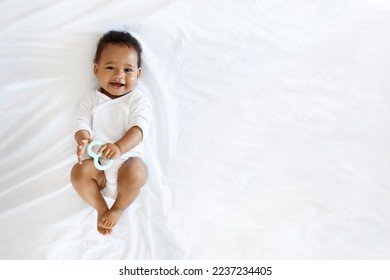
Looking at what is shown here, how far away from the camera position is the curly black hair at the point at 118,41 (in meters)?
1.24

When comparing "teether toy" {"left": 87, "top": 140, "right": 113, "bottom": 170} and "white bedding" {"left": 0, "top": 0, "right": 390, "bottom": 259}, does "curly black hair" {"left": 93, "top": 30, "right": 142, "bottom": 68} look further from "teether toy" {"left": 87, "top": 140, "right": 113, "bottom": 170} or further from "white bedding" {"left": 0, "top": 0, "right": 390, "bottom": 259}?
"teether toy" {"left": 87, "top": 140, "right": 113, "bottom": 170}

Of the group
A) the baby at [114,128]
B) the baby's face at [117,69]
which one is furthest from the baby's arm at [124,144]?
the baby's face at [117,69]

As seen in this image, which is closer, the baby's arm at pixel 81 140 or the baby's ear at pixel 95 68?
the baby's arm at pixel 81 140

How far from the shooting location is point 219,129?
1.26m

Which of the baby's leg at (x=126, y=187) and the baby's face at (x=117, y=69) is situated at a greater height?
the baby's face at (x=117, y=69)

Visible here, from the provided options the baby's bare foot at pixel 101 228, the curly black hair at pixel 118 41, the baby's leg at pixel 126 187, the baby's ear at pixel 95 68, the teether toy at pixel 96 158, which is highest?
the curly black hair at pixel 118 41

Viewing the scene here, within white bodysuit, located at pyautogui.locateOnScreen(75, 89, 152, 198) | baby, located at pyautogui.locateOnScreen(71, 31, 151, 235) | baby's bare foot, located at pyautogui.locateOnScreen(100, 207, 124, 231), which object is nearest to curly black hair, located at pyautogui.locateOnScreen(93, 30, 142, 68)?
baby, located at pyautogui.locateOnScreen(71, 31, 151, 235)

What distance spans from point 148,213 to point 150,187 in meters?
0.07

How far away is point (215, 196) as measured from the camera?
1.22m

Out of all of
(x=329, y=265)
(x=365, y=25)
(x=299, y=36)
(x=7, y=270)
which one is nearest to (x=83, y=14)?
(x=299, y=36)

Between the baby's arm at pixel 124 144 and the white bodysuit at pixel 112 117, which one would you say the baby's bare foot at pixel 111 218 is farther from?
the baby's arm at pixel 124 144

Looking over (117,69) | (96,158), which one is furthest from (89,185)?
(117,69)

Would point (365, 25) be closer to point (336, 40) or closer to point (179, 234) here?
point (336, 40)

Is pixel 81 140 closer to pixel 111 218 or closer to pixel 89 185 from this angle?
pixel 89 185
